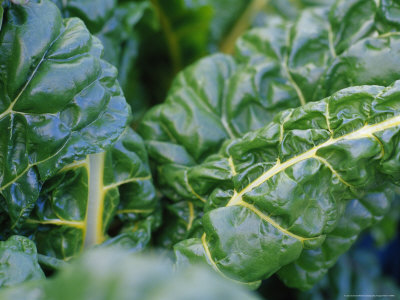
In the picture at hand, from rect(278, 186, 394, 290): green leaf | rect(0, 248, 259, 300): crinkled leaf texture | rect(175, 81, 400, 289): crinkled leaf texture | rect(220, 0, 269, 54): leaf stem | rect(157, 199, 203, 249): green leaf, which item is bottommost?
rect(278, 186, 394, 290): green leaf

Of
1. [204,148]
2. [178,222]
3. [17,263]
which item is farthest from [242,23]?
[17,263]

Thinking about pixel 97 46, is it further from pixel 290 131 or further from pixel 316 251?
pixel 316 251

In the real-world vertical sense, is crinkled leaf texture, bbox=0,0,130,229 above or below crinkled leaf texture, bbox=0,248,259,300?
above

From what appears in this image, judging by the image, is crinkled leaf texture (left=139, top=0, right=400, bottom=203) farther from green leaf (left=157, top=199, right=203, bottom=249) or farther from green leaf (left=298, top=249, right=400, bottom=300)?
green leaf (left=298, top=249, right=400, bottom=300)

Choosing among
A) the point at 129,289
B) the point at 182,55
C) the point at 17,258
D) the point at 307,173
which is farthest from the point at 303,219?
the point at 182,55

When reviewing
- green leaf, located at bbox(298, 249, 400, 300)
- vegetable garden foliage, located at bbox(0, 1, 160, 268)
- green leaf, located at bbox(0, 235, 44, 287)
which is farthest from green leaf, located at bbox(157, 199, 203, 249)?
green leaf, located at bbox(298, 249, 400, 300)

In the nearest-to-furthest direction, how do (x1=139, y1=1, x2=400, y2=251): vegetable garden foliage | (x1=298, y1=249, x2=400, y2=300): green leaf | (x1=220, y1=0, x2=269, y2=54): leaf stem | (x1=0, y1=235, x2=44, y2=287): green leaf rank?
(x1=0, y1=235, x2=44, y2=287): green leaf, (x1=139, y1=1, x2=400, y2=251): vegetable garden foliage, (x1=298, y1=249, x2=400, y2=300): green leaf, (x1=220, y1=0, x2=269, y2=54): leaf stem
